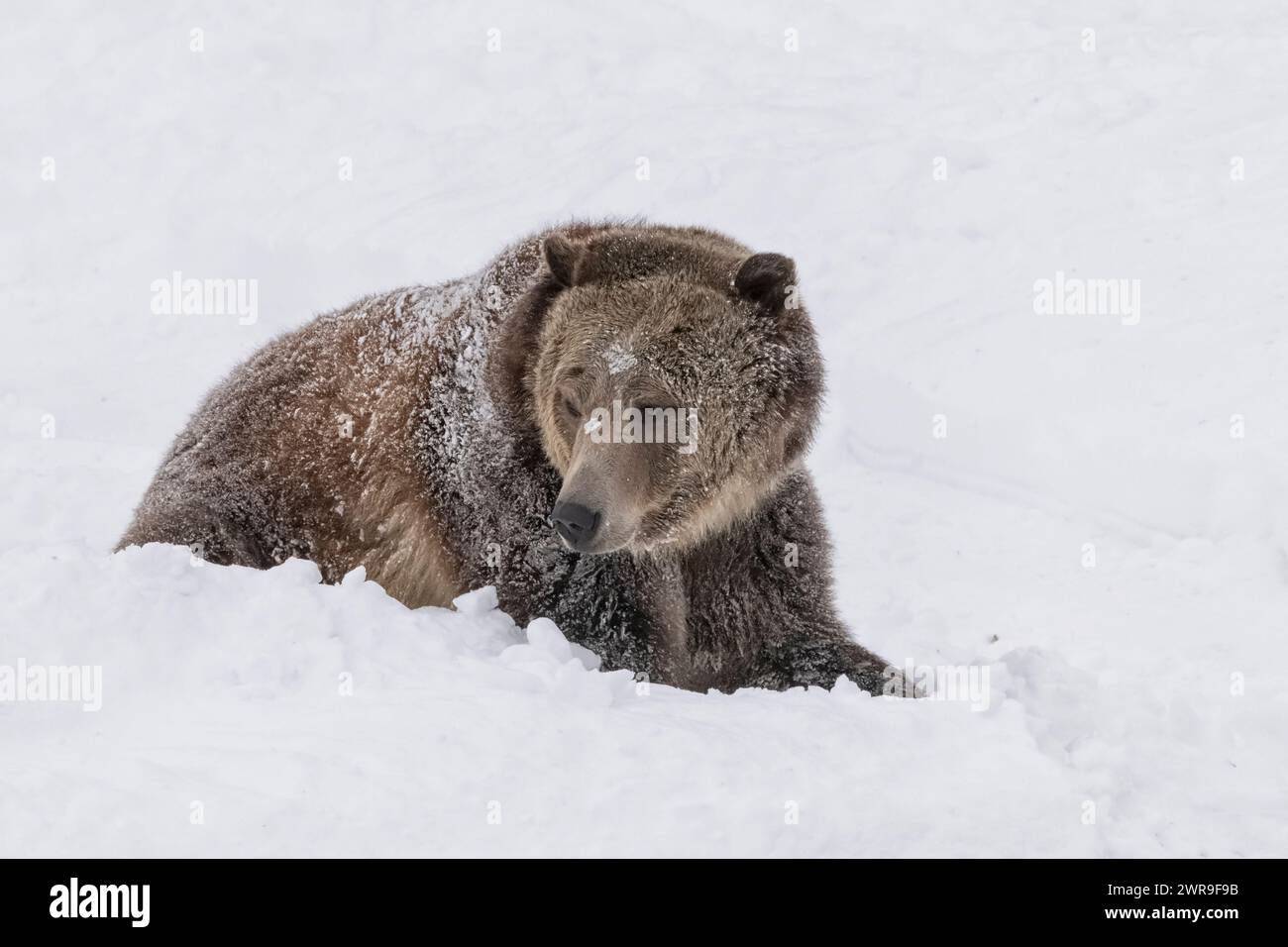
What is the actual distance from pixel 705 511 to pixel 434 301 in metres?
1.59

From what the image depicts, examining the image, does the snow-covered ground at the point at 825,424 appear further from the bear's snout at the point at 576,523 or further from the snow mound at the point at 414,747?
the bear's snout at the point at 576,523

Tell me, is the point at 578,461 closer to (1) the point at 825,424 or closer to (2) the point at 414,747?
(2) the point at 414,747

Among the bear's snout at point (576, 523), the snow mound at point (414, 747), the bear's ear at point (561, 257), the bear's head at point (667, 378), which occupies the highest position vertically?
the bear's ear at point (561, 257)

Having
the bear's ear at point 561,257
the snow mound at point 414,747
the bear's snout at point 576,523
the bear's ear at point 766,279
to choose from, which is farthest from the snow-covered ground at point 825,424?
the bear's ear at point 766,279

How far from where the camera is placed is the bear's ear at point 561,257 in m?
5.39

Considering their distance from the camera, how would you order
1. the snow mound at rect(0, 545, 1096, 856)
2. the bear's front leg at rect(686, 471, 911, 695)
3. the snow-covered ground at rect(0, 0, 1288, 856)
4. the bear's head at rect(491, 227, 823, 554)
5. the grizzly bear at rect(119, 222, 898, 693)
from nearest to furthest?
the snow mound at rect(0, 545, 1096, 856)
the snow-covered ground at rect(0, 0, 1288, 856)
the bear's head at rect(491, 227, 823, 554)
the grizzly bear at rect(119, 222, 898, 693)
the bear's front leg at rect(686, 471, 911, 695)

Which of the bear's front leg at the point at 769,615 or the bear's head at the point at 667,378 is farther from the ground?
the bear's head at the point at 667,378

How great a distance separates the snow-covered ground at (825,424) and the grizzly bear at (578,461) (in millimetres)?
497

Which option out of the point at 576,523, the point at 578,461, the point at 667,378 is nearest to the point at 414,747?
the point at 576,523

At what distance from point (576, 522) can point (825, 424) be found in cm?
564

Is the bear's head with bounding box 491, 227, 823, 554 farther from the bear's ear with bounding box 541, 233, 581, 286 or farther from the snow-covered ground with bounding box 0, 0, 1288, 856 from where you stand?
the snow-covered ground with bounding box 0, 0, 1288, 856

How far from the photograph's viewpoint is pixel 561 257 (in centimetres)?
541

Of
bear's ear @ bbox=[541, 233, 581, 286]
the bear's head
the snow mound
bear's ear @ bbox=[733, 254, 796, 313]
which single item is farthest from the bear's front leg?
bear's ear @ bbox=[541, 233, 581, 286]

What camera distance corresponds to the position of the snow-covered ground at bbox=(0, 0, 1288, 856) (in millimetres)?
3992
